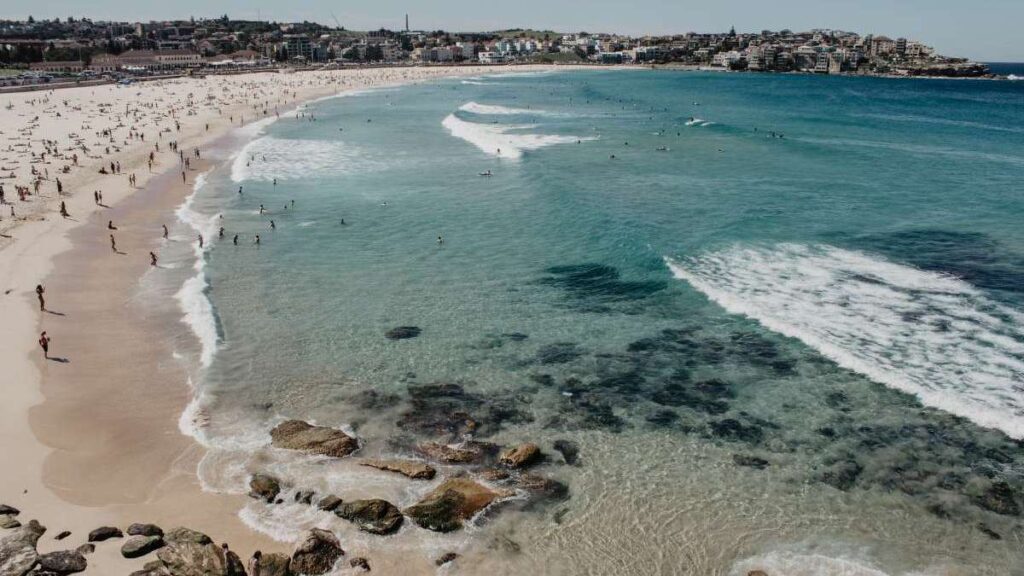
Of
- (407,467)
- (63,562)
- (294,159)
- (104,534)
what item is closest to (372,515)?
(407,467)

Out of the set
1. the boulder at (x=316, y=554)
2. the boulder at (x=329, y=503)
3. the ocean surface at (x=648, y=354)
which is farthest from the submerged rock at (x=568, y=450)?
the boulder at (x=316, y=554)

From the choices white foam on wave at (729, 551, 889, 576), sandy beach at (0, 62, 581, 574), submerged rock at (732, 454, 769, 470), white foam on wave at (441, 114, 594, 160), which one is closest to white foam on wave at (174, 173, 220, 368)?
sandy beach at (0, 62, 581, 574)

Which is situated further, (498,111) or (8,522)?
(498,111)

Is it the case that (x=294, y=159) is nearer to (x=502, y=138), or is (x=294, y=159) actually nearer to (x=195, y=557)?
(x=502, y=138)

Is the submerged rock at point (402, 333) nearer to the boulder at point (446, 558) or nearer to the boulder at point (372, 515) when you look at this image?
the boulder at point (372, 515)

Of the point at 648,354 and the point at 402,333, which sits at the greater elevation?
the point at 402,333

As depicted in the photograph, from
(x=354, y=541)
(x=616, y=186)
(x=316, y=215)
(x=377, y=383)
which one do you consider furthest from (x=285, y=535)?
(x=616, y=186)
